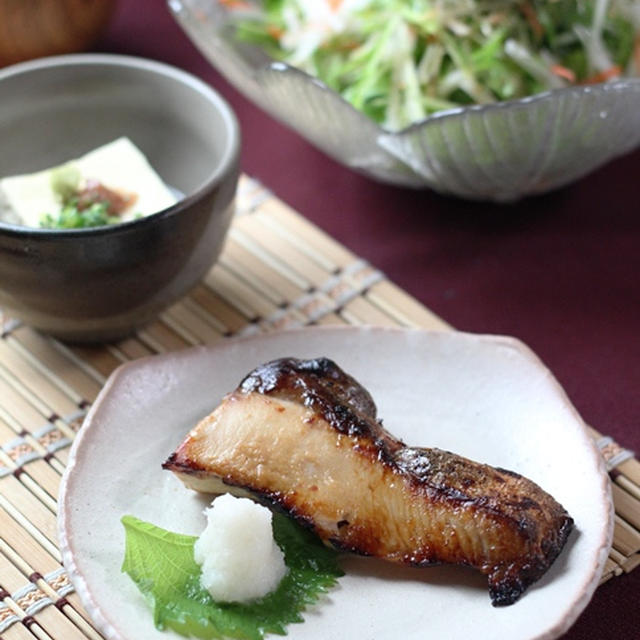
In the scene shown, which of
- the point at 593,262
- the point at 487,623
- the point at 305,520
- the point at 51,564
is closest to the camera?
the point at 487,623

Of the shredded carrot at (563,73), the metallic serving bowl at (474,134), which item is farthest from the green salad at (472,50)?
the metallic serving bowl at (474,134)

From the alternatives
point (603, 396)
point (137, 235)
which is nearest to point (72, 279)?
point (137, 235)

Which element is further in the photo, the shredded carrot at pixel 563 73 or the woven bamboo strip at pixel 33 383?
the shredded carrot at pixel 563 73

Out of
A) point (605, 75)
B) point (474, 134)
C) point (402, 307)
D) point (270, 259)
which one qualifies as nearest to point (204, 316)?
point (270, 259)

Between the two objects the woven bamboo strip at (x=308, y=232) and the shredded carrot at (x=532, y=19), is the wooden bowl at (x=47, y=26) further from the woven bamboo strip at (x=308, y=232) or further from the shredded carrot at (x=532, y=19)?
the shredded carrot at (x=532, y=19)

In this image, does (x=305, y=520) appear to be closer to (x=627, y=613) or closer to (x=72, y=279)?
(x=627, y=613)

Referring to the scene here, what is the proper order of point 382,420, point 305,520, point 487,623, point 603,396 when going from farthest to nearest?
point 603,396 < point 382,420 < point 305,520 < point 487,623

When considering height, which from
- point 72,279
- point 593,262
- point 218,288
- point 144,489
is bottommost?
point 593,262
